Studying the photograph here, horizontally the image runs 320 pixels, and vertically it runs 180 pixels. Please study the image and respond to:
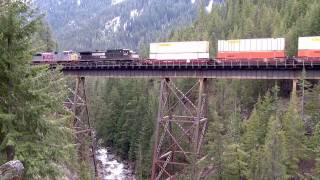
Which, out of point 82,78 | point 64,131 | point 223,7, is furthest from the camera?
point 223,7

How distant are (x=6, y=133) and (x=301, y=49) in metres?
29.1

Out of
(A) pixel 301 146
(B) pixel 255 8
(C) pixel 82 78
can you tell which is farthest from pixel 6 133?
(B) pixel 255 8

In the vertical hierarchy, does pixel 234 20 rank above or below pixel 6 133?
above

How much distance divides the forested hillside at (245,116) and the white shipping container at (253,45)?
12.9 ft

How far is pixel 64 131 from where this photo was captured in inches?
594

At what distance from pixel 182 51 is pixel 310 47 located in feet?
35.8

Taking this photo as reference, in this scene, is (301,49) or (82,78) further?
(82,78)

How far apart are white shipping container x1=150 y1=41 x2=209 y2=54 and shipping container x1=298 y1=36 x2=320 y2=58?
8.03 meters

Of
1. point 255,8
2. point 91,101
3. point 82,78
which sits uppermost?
point 255,8

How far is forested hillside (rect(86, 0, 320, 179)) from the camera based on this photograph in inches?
1126

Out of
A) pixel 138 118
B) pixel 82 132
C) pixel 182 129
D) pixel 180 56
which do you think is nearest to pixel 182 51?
pixel 180 56

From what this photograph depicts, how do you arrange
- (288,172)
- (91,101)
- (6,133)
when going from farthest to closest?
(91,101) < (288,172) < (6,133)

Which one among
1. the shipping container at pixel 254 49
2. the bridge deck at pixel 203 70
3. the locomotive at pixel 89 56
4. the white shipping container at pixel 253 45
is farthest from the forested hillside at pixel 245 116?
the locomotive at pixel 89 56

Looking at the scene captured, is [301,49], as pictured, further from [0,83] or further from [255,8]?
[255,8]
